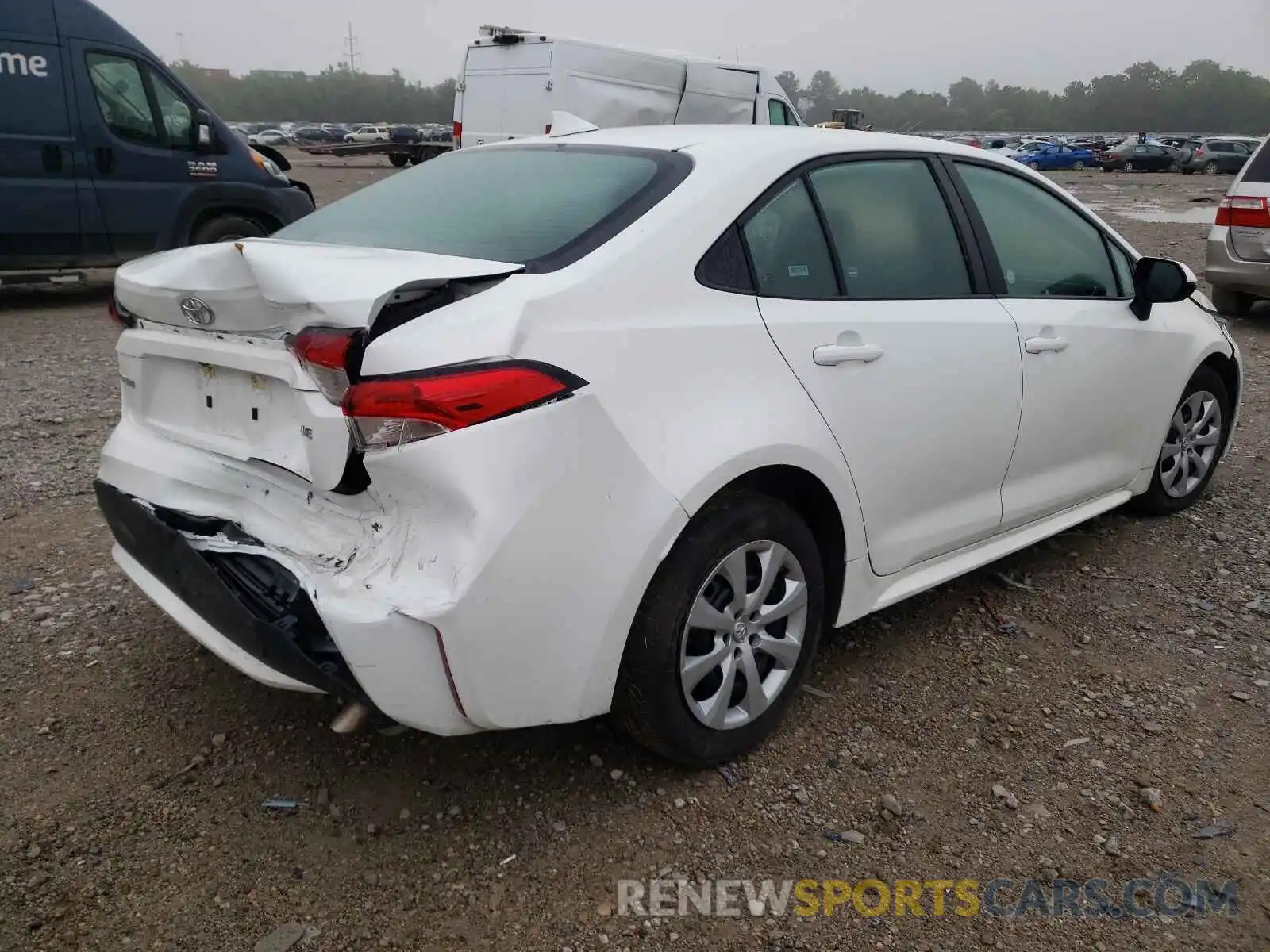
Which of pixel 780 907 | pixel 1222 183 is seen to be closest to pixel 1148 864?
pixel 780 907

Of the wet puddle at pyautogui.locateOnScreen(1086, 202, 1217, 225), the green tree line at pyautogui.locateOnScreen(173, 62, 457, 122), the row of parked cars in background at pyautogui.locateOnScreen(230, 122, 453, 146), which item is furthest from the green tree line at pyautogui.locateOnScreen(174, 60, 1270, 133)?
the wet puddle at pyautogui.locateOnScreen(1086, 202, 1217, 225)

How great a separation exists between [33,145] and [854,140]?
7.68 metres

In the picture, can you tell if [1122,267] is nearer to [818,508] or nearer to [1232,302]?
[818,508]

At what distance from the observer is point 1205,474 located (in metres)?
4.54

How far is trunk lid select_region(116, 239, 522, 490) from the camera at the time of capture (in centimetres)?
212

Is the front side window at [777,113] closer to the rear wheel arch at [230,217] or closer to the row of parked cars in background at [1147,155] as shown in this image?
the rear wheel arch at [230,217]

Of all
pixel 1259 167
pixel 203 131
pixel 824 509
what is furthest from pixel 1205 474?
pixel 203 131

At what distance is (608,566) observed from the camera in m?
2.18

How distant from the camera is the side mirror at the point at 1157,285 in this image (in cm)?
374

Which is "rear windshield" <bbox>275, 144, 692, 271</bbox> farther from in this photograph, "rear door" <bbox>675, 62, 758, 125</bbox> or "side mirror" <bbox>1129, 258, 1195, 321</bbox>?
"rear door" <bbox>675, 62, 758, 125</bbox>

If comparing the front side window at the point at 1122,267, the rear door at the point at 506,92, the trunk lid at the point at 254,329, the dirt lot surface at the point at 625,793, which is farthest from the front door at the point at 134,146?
the front side window at the point at 1122,267

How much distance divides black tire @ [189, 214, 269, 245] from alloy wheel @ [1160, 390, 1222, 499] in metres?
7.60

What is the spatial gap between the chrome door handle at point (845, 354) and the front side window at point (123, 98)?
26.5 ft

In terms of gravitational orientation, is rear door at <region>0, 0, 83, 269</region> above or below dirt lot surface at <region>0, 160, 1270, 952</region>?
above
